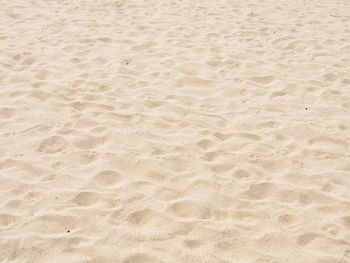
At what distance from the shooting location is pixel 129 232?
9.29ft

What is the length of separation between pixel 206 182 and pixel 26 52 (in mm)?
3169

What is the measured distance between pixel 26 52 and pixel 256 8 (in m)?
3.70

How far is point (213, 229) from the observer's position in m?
2.87

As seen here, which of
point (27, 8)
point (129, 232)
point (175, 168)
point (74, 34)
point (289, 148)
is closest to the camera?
point (129, 232)

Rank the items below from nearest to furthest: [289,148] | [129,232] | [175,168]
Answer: [129,232] → [175,168] → [289,148]

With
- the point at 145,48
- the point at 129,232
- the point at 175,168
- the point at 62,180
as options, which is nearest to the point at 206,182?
the point at 175,168

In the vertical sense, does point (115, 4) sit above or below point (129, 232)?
above

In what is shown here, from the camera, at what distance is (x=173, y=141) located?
3.78 meters

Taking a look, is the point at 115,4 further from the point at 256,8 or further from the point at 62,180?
the point at 62,180

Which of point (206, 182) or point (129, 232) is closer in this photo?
point (129, 232)

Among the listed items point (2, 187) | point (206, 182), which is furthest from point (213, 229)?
point (2, 187)

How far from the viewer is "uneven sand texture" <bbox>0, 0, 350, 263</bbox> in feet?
9.20

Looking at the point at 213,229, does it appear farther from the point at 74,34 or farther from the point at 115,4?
the point at 115,4

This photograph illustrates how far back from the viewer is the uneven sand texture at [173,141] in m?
2.80
